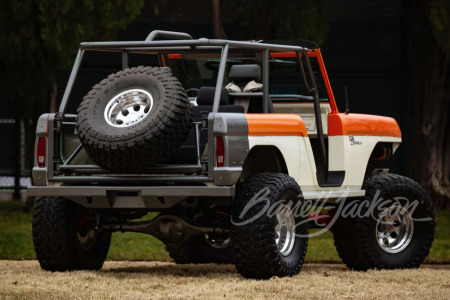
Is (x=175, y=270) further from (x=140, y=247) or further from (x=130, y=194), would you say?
(x=140, y=247)

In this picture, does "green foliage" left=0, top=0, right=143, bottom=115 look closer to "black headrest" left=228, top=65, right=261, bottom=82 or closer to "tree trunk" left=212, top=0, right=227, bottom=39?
"tree trunk" left=212, top=0, right=227, bottom=39

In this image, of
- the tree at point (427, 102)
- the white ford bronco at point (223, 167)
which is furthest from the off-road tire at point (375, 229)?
the tree at point (427, 102)

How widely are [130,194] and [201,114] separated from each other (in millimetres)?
1020

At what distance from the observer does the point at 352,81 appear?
21828mm

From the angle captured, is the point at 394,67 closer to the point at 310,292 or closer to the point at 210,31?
the point at 210,31

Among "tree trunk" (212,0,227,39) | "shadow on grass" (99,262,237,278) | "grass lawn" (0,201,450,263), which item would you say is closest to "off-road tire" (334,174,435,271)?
"shadow on grass" (99,262,237,278)

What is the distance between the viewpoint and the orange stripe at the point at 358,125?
10.8m

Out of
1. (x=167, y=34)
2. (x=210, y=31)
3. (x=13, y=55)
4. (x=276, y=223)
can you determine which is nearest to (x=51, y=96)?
(x=13, y=55)

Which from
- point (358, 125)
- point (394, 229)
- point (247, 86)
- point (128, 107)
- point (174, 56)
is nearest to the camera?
point (128, 107)

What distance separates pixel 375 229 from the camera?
433 inches

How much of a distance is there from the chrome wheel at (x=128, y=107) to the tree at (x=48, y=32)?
24.7 ft

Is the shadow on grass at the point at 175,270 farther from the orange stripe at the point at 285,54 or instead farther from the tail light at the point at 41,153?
the orange stripe at the point at 285,54

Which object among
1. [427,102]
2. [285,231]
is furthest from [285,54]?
[427,102]

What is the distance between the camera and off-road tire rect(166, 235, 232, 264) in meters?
11.7
